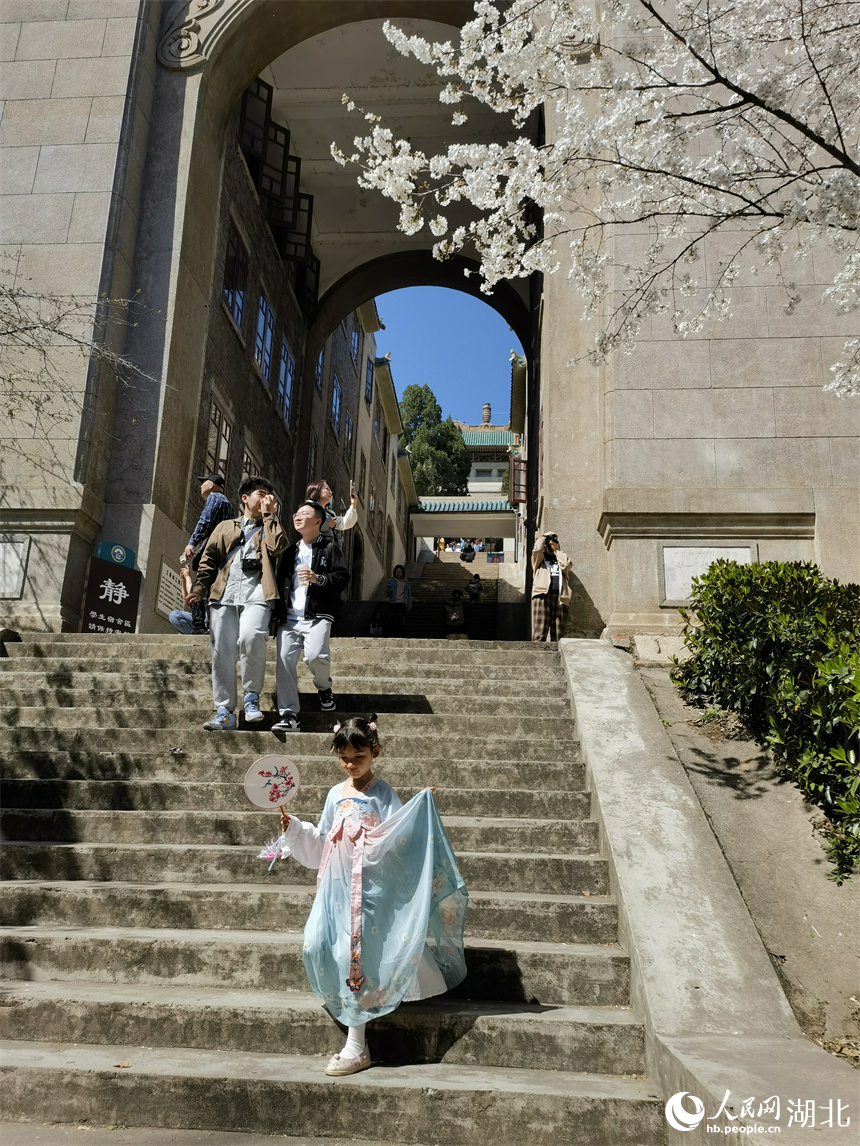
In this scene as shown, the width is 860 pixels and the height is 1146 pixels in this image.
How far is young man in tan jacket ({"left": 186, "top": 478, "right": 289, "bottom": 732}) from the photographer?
234 inches

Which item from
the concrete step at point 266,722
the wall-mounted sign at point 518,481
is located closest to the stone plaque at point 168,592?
the concrete step at point 266,722

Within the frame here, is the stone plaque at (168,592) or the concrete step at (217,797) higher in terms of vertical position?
the stone plaque at (168,592)

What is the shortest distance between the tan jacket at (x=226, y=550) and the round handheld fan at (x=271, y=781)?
8.26ft

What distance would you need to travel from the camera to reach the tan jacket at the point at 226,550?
251 inches

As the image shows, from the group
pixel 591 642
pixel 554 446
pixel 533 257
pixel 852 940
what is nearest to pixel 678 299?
pixel 554 446

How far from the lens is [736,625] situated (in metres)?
6.20

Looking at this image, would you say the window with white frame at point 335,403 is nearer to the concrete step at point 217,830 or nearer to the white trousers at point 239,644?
the white trousers at point 239,644

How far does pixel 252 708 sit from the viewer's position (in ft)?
19.6

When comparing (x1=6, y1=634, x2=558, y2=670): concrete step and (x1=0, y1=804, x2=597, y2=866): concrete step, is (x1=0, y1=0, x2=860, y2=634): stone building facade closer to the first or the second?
(x1=6, y1=634, x2=558, y2=670): concrete step

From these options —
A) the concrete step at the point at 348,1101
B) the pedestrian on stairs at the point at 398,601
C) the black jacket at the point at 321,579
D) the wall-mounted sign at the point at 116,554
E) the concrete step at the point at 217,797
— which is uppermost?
the pedestrian on stairs at the point at 398,601

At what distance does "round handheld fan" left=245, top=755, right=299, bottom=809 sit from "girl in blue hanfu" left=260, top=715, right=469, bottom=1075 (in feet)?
0.50

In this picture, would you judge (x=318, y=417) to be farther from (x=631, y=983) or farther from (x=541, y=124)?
(x=631, y=983)

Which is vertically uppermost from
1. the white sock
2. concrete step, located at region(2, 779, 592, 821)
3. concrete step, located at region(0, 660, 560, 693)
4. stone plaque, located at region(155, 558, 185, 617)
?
stone plaque, located at region(155, 558, 185, 617)

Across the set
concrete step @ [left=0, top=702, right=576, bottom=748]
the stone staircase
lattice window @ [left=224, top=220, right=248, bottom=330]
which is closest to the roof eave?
lattice window @ [left=224, top=220, right=248, bottom=330]
